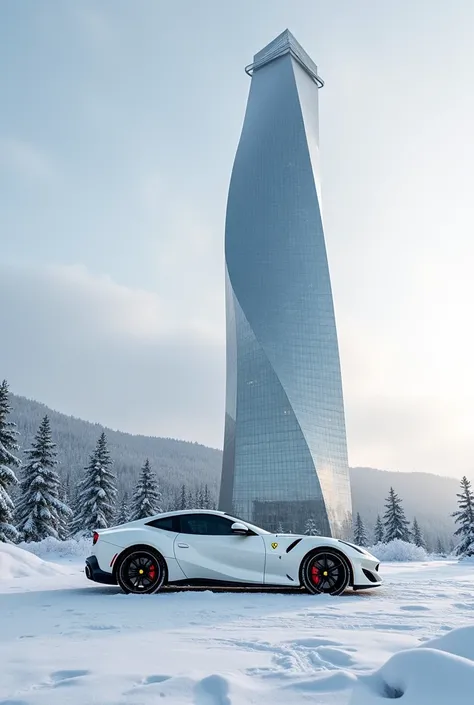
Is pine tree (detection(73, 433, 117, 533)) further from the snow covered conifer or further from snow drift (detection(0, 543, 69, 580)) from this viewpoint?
the snow covered conifer

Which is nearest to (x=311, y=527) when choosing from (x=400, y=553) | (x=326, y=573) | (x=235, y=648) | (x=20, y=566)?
(x=400, y=553)

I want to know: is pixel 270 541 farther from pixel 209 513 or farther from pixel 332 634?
pixel 332 634

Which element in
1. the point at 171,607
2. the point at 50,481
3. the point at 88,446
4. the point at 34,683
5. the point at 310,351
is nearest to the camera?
the point at 34,683

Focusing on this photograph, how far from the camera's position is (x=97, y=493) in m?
38.6

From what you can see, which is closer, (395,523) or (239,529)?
(239,529)

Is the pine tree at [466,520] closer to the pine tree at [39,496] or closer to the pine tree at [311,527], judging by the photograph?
the pine tree at [311,527]

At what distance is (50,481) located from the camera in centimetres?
3556

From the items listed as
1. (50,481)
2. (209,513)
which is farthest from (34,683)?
(50,481)

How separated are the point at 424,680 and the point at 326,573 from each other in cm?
554

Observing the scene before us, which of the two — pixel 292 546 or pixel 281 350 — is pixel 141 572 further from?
pixel 281 350

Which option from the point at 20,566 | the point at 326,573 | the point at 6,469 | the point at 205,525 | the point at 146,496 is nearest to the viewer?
the point at 326,573

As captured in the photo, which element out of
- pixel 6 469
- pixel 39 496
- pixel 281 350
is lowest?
pixel 39 496

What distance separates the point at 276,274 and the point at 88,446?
131068mm

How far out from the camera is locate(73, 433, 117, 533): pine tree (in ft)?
125
